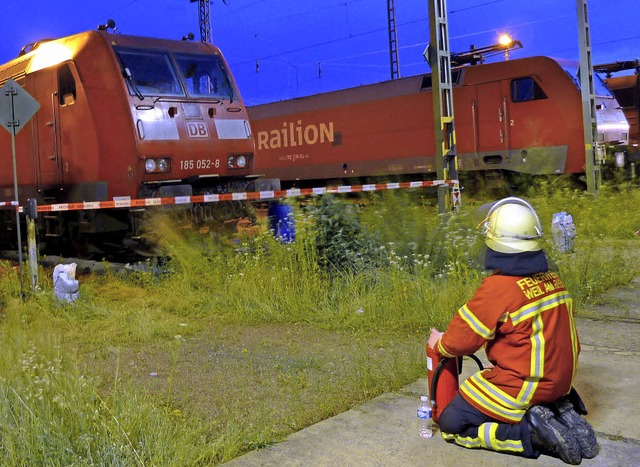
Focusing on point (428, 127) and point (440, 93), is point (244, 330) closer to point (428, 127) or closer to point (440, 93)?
point (440, 93)

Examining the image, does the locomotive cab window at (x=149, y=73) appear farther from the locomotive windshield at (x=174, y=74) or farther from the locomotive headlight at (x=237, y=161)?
the locomotive headlight at (x=237, y=161)

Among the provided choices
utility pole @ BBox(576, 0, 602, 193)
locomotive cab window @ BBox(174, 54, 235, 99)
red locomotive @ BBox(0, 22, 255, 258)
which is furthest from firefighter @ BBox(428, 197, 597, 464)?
utility pole @ BBox(576, 0, 602, 193)

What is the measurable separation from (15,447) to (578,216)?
798 cm

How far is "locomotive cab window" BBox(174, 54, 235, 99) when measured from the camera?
10320mm

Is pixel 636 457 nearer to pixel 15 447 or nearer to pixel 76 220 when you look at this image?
pixel 15 447

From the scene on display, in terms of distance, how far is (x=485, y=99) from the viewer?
1575 cm

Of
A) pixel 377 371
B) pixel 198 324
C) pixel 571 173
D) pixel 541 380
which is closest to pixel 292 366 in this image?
pixel 377 371

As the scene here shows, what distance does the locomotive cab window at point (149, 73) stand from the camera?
9656mm

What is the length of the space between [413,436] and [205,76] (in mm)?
7992

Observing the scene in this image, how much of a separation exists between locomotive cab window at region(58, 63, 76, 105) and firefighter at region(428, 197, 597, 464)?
780 centimetres

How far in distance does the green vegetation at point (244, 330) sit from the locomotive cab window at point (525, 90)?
201 inches

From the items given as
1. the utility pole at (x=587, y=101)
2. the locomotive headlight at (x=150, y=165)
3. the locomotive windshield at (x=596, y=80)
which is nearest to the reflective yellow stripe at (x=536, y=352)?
the locomotive headlight at (x=150, y=165)

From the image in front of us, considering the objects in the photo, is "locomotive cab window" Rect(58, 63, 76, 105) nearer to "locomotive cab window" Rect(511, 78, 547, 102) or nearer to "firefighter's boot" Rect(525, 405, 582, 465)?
"firefighter's boot" Rect(525, 405, 582, 465)

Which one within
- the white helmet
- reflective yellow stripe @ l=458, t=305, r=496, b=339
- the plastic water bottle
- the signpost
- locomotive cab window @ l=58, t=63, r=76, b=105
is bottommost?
the plastic water bottle
